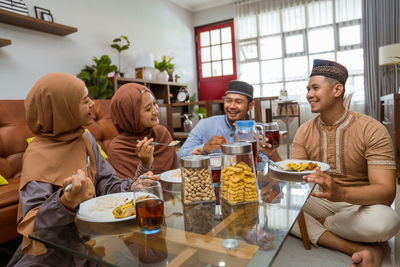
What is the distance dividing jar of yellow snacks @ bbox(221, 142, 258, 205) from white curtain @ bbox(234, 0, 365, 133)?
6.12 meters

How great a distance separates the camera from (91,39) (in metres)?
4.73

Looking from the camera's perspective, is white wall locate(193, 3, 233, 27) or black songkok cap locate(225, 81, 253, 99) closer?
black songkok cap locate(225, 81, 253, 99)

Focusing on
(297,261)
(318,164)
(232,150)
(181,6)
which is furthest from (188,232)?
(181,6)

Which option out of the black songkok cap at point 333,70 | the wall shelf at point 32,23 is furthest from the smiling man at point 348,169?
the wall shelf at point 32,23

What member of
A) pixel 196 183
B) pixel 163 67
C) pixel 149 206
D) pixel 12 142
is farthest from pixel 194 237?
pixel 163 67

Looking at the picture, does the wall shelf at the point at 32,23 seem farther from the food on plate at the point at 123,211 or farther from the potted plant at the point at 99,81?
the food on plate at the point at 123,211

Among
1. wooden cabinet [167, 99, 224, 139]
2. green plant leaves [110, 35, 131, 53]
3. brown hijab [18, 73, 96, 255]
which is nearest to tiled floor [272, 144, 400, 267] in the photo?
brown hijab [18, 73, 96, 255]

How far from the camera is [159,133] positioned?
2137mm

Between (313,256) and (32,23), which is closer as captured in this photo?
(313,256)

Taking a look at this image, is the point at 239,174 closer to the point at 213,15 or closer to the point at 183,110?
the point at 183,110

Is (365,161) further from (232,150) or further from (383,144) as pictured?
(232,150)

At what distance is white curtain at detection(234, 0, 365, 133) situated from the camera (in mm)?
6207

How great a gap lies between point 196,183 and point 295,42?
6.56m

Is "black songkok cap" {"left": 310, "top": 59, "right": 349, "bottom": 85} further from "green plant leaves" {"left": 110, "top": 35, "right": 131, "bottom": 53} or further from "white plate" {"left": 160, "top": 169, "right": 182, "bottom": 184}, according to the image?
"green plant leaves" {"left": 110, "top": 35, "right": 131, "bottom": 53}
